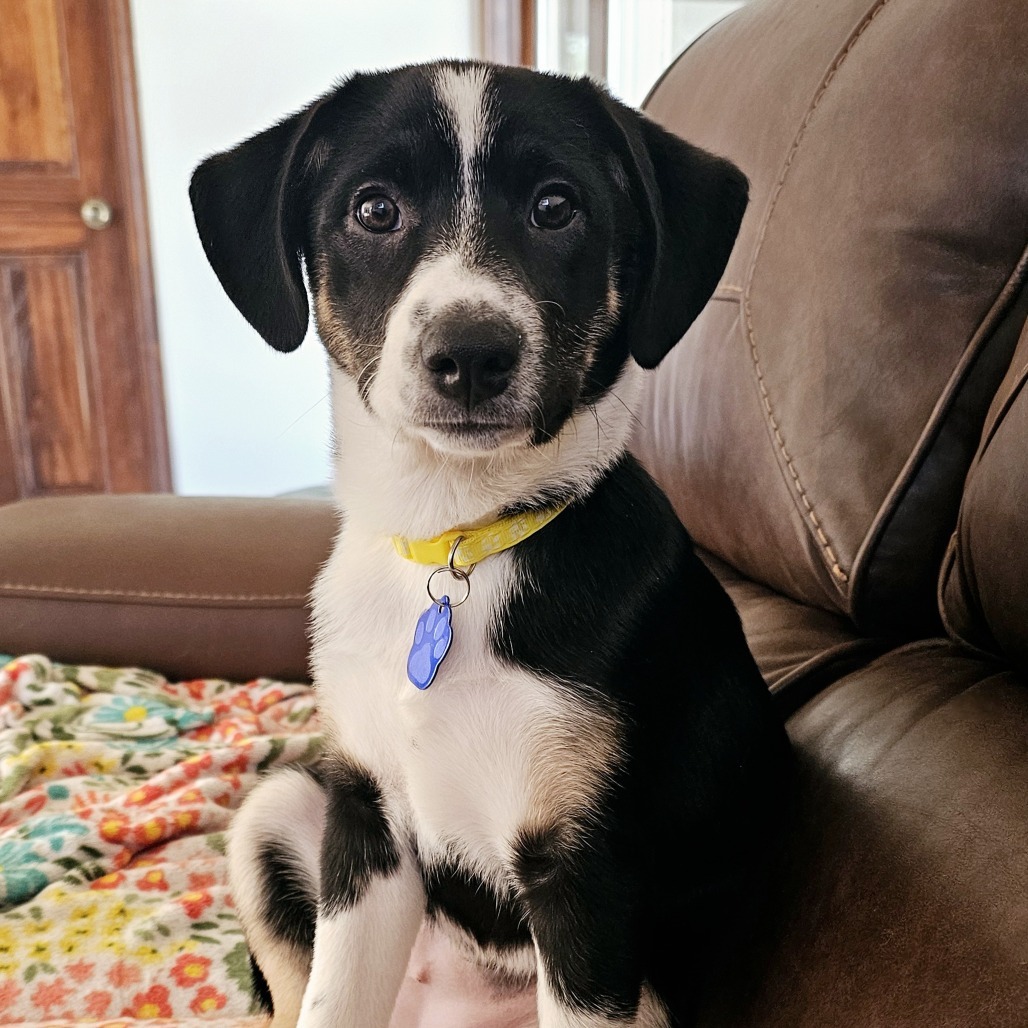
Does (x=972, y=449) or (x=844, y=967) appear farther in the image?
(x=972, y=449)

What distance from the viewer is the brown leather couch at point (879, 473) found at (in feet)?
2.51

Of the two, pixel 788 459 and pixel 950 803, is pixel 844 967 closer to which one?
pixel 950 803

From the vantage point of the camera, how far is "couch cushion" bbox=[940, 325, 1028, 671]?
2.59 feet

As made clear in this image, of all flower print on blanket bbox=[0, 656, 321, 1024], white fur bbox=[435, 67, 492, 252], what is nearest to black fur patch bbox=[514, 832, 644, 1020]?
flower print on blanket bbox=[0, 656, 321, 1024]

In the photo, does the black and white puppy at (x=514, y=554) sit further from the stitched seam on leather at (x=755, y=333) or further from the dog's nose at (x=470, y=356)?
the stitched seam on leather at (x=755, y=333)

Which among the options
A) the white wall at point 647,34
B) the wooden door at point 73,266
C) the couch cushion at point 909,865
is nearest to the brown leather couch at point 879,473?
the couch cushion at point 909,865

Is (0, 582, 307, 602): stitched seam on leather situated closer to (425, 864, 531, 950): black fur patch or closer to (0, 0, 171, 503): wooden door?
(425, 864, 531, 950): black fur patch

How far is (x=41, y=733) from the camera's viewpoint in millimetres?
1630

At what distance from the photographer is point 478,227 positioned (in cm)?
99

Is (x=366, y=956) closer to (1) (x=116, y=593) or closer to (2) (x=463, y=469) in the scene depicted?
(2) (x=463, y=469)

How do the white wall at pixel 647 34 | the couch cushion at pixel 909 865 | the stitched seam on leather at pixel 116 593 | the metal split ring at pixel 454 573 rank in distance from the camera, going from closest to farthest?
the couch cushion at pixel 909 865 → the metal split ring at pixel 454 573 → the stitched seam on leather at pixel 116 593 → the white wall at pixel 647 34

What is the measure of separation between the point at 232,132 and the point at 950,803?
4145 mm

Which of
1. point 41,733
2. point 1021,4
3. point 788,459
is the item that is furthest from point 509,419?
point 41,733

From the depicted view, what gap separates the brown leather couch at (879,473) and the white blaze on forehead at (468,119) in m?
0.39
